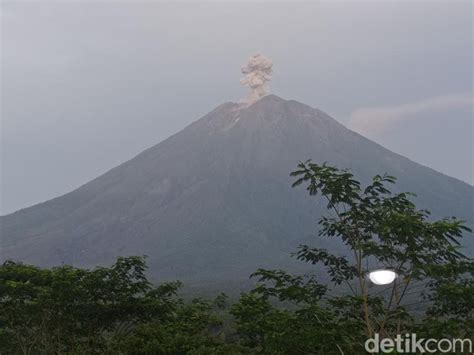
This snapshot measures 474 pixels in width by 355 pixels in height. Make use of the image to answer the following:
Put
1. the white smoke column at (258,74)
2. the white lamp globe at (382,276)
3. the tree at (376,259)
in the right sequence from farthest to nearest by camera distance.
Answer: the white smoke column at (258,74)
the white lamp globe at (382,276)
the tree at (376,259)

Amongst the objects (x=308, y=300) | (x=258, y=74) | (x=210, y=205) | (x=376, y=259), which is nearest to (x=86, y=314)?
(x=308, y=300)

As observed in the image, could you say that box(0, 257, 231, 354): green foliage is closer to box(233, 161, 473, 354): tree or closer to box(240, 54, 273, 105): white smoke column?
box(233, 161, 473, 354): tree

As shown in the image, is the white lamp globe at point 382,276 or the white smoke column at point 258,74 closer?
the white lamp globe at point 382,276

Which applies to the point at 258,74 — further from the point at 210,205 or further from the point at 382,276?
the point at 382,276

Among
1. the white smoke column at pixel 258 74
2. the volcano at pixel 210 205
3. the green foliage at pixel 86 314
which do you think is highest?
the white smoke column at pixel 258 74

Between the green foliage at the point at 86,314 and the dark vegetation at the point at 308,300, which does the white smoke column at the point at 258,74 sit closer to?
the green foliage at the point at 86,314

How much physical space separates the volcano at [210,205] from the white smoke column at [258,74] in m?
16.7

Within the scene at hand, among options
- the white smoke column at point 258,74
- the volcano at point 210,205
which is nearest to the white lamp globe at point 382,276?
the volcano at point 210,205

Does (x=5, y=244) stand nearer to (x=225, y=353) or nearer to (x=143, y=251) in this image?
(x=143, y=251)

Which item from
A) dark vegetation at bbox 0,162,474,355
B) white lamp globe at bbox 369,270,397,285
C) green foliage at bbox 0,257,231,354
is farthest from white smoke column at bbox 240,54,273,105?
white lamp globe at bbox 369,270,397,285

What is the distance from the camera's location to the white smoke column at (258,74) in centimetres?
15675

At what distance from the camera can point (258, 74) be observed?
6654 inches

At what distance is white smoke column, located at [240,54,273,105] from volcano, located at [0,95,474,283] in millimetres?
16652

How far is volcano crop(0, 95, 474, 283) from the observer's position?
130 m
